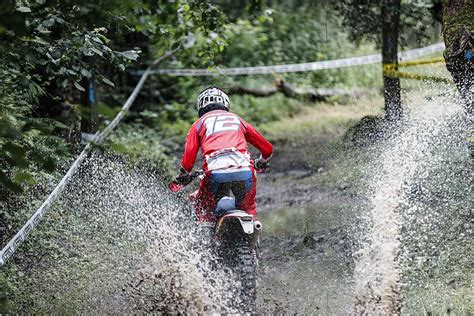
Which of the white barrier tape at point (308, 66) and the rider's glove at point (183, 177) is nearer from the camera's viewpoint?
the rider's glove at point (183, 177)

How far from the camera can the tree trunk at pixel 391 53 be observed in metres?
10.9

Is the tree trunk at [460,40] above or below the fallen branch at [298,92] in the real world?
above

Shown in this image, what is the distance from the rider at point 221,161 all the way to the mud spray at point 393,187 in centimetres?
127

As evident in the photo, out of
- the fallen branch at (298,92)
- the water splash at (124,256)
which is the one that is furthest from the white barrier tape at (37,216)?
the fallen branch at (298,92)

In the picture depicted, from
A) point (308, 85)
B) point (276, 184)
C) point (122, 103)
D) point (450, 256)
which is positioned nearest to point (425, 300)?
point (450, 256)

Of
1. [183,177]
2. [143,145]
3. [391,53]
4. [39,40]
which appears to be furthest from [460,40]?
[143,145]

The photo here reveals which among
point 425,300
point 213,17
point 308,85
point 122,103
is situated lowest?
point 308,85

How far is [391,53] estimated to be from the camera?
11375 millimetres

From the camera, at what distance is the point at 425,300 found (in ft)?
18.5

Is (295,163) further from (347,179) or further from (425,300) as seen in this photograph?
(425,300)

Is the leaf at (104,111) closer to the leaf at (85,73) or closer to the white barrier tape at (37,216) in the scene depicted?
the white barrier tape at (37,216)

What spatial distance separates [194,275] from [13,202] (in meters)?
2.46

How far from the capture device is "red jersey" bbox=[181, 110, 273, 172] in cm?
636

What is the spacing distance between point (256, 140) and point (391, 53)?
523 centimetres
